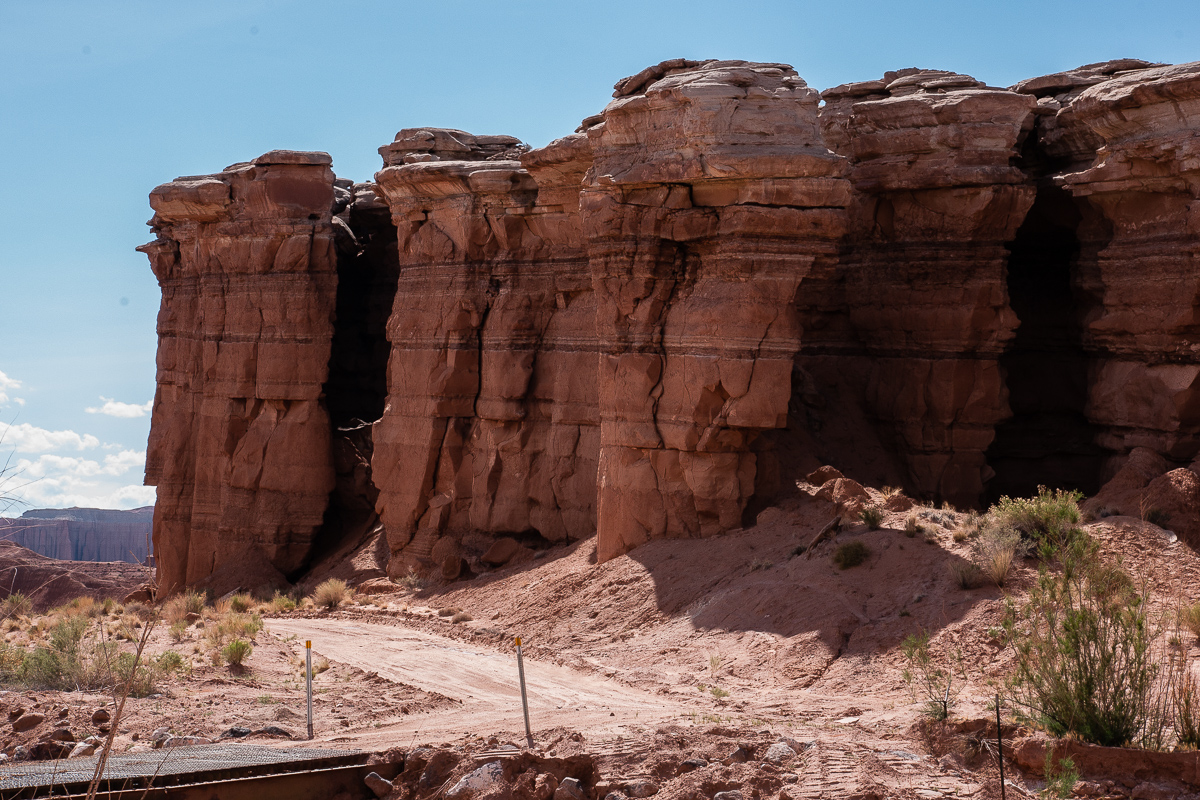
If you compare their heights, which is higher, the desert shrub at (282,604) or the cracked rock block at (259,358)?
the cracked rock block at (259,358)

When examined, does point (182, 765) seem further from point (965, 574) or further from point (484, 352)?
point (484, 352)

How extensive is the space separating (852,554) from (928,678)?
444 cm

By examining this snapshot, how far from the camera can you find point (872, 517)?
1741 cm

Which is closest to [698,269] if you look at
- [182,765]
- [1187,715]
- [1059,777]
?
[1187,715]

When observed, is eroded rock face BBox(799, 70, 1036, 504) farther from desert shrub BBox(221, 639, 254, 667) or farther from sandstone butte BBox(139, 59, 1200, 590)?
desert shrub BBox(221, 639, 254, 667)

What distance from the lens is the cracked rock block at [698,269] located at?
19.2m

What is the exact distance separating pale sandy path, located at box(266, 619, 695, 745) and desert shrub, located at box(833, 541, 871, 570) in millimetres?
3594

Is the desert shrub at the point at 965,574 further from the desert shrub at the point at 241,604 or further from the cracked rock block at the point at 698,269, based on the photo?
the desert shrub at the point at 241,604

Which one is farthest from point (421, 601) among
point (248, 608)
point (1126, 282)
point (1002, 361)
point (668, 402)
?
point (1126, 282)

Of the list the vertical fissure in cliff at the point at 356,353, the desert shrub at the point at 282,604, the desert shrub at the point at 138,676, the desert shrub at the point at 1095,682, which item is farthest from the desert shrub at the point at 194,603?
the desert shrub at the point at 1095,682

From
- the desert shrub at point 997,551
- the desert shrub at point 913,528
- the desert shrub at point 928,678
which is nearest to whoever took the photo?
the desert shrub at point 928,678

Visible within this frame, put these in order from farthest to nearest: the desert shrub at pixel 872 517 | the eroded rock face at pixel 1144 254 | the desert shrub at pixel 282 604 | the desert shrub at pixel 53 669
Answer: the desert shrub at pixel 282 604, the eroded rock face at pixel 1144 254, the desert shrub at pixel 872 517, the desert shrub at pixel 53 669

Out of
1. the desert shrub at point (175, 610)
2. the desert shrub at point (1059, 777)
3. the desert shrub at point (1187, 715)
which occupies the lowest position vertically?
the desert shrub at point (175, 610)

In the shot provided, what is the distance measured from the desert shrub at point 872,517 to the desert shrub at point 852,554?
0.71 m
